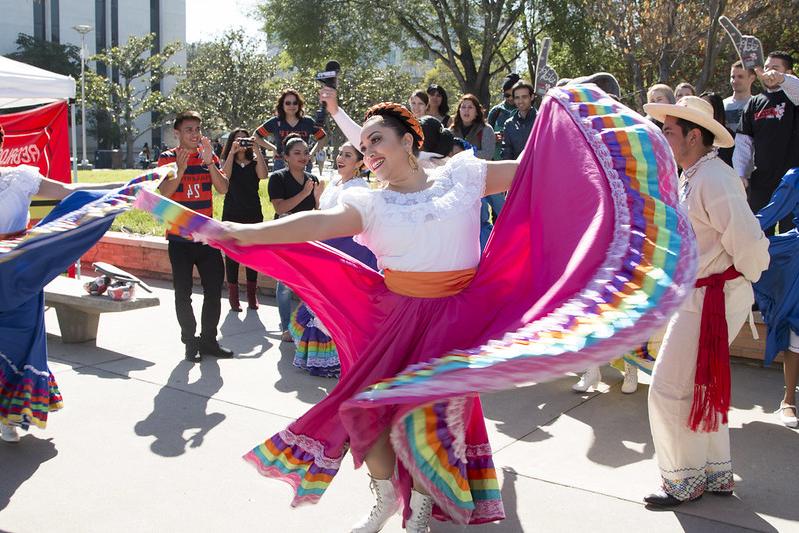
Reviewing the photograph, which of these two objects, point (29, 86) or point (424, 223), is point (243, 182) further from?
point (424, 223)

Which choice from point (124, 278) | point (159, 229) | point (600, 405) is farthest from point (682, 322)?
point (159, 229)

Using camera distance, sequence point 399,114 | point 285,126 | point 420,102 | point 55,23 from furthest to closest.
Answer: point 55,23 < point 285,126 < point 420,102 < point 399,114

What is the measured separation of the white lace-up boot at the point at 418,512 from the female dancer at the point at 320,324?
2.67m

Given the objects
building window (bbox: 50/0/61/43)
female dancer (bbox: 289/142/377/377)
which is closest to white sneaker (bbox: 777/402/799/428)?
female dancer (bbox: 289/142/377/377)

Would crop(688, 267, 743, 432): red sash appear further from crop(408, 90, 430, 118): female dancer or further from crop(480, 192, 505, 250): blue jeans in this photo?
crop(408, 90, 430, 118): female dancer

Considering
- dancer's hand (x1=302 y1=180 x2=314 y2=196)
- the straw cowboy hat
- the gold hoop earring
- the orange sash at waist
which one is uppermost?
the straw cowboy hat

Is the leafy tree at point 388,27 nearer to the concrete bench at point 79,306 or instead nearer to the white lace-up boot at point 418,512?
the concrete bench at point 79,306

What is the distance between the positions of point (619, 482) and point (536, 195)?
5.41ft

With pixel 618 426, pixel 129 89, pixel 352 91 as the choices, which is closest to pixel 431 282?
pixel 618 426

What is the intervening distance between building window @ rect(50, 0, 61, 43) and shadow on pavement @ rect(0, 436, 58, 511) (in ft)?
196

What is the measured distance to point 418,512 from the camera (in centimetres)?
335

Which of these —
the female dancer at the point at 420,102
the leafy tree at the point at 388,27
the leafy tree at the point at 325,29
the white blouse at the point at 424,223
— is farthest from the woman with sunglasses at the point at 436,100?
the leafy tree at the point at 325,29

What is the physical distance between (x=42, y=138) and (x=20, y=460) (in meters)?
5.94

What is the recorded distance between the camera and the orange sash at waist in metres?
3.36
